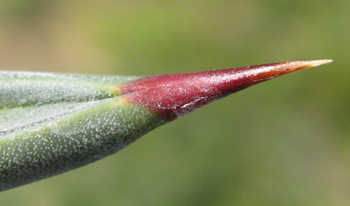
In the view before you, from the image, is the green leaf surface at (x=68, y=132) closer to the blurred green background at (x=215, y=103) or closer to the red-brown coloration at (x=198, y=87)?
the red-brown coloration at (x=198, y=87)

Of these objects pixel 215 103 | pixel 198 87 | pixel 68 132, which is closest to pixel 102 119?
pixel 68 132

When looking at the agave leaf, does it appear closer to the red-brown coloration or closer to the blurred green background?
the red-brown coloration

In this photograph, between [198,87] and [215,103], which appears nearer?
[198,87]

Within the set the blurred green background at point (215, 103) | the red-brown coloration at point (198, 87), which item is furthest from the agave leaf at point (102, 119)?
the blurred green background at point (215, 103)

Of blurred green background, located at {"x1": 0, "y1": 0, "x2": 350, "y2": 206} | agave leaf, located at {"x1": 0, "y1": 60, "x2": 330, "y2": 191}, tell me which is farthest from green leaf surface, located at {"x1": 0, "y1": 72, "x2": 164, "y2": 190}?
blurred green background, located at {"x1": 0, "y1": 0, "x2": 350, "y2": 206}

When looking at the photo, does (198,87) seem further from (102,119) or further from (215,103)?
(215,103)

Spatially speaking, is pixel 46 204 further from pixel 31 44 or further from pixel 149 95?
pixel 149 95
